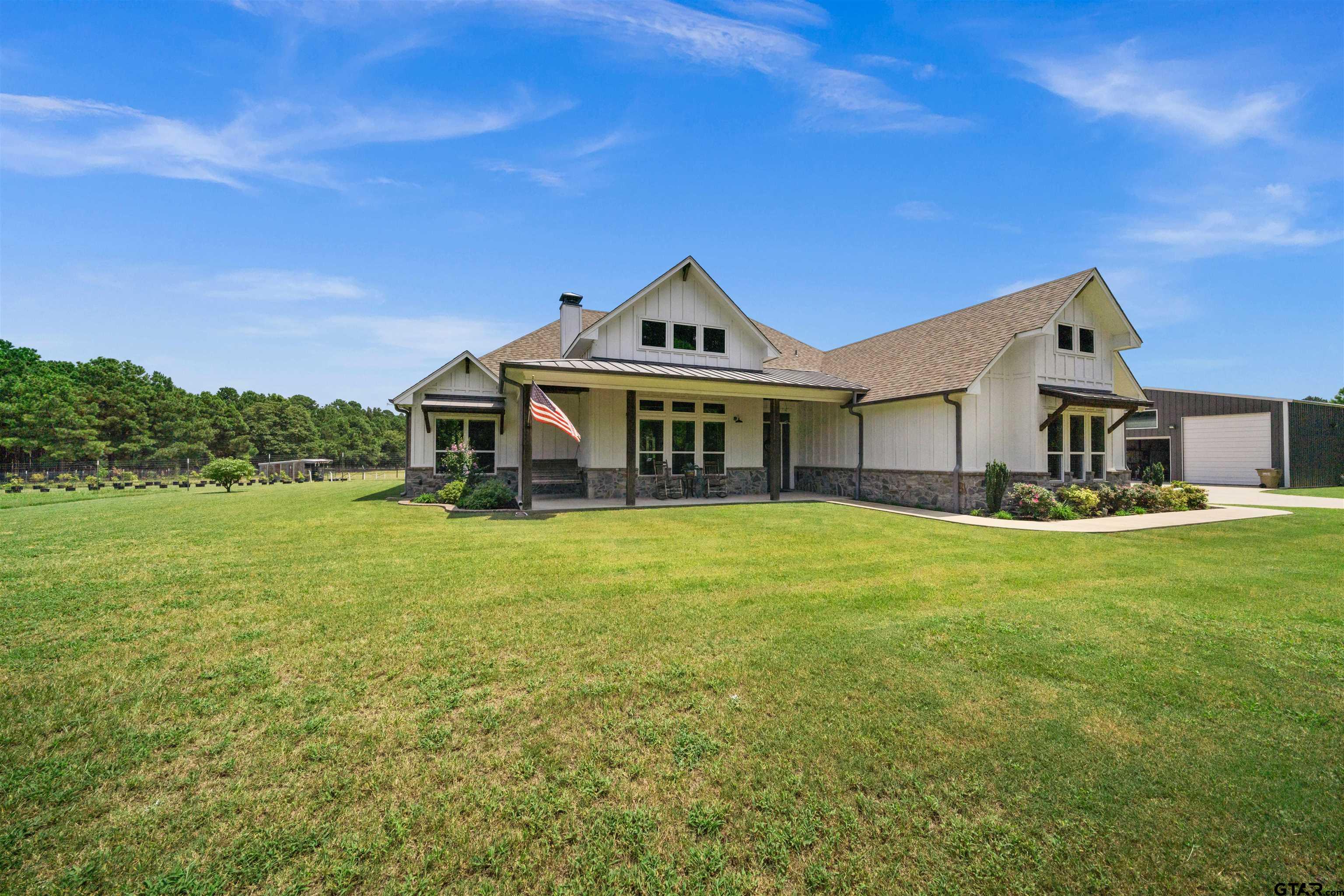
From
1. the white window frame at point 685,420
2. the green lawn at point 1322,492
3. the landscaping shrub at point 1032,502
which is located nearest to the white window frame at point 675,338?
the white window frame at point 685,420

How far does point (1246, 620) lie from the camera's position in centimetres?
514

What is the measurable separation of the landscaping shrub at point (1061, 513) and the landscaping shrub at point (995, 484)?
1108 mm

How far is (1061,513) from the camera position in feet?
42.0

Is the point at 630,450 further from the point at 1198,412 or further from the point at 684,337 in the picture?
the point at 1198,412

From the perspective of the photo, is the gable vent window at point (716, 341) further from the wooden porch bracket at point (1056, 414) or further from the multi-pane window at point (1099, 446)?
the multi-pane window at point (1099, 446)

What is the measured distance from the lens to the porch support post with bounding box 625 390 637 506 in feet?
46.5

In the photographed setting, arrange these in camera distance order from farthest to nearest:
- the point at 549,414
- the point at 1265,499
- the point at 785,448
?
1. the point at 785,448
2. the point at 1265,499
3. the point at 549,414

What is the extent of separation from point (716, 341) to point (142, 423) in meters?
56.1

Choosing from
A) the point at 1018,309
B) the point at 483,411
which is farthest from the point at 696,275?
the point at 1018,309

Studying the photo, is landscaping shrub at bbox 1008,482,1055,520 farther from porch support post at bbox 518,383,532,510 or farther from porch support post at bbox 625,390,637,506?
porch support post at bbox 518,383,532,510

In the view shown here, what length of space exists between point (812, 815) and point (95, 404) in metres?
64.0

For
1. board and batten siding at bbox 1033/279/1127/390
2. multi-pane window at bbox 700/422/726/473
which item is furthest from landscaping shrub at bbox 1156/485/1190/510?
multi-pane window at bbox 700/422/726/473

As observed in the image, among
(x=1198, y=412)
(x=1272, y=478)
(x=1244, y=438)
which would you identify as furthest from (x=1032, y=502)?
(x=1198, y=412)

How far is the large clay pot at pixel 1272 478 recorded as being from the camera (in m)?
22.3
